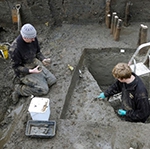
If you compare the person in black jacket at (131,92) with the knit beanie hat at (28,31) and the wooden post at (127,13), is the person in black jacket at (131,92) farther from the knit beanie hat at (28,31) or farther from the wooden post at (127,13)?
the wooden post at (127,13)

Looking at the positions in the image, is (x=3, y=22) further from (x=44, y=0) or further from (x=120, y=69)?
(x=120, y=69)

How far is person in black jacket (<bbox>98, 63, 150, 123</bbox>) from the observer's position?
3959mm

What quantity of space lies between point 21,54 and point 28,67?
1.35 ft

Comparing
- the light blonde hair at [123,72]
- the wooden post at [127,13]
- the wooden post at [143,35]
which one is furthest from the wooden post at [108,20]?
the light blonde hair at [123,72]

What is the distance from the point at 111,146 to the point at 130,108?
94 cm

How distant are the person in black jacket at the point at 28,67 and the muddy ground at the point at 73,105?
0.64 feet

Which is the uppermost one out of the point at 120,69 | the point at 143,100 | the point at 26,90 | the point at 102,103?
the point at 120,69

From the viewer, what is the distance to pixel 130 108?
447cm

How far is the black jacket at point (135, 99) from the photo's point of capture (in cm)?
398

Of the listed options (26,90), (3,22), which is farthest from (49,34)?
(26,90)

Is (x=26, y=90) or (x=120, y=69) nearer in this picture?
(x=120, y=69)

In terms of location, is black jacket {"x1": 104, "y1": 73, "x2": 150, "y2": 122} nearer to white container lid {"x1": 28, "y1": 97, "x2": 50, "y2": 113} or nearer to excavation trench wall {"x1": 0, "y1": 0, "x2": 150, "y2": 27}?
white container lid {"x1": 28, "y1": 97, "x2": 50, "y2": 113}

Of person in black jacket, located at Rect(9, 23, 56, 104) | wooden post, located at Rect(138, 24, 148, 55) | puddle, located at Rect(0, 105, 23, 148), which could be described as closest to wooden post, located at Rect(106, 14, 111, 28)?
wooden post, located at Rect(138, 24, 148, 55)

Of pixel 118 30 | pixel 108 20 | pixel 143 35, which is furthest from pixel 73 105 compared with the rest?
pixel 108 20
